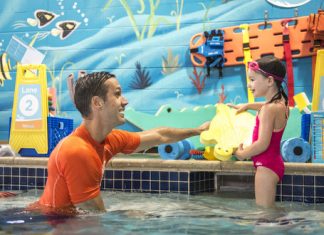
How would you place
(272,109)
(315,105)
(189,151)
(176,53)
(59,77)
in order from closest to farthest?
1. (272,109)
2. (315,105)
3. (189,151)
4. (176,53)
5. (59,77)

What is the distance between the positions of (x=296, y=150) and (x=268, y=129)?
33.5 inches

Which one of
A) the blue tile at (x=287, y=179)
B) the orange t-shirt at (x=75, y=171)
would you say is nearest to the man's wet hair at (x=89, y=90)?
the orange t-shirt at (x=75, y=171)

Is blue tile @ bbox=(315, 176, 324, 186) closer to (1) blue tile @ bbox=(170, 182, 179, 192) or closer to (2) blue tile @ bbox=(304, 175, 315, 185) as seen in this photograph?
(2) blue tile @ bbox=(304, 175, 315, 185)

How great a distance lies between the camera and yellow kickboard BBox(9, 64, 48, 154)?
4992 millimetres

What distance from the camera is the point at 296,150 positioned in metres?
4.13

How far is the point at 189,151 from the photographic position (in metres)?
4.59

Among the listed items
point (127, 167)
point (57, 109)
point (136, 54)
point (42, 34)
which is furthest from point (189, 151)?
point (42, 34)

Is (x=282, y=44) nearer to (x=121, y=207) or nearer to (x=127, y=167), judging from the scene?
(x=127, y=167)

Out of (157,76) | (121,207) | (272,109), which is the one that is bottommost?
(121,207)

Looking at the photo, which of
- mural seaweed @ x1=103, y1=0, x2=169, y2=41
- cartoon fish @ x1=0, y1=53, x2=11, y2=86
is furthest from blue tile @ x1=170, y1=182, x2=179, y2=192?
cartoon fish @ x1=0, y1=53, x2=11, y2=86

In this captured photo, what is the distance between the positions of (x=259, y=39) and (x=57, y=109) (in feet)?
9.30

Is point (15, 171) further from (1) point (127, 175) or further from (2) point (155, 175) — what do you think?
(2) point (155, 175)

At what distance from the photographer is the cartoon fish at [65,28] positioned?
6.89 meters

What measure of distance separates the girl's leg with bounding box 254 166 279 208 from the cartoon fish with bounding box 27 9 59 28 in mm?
4467
